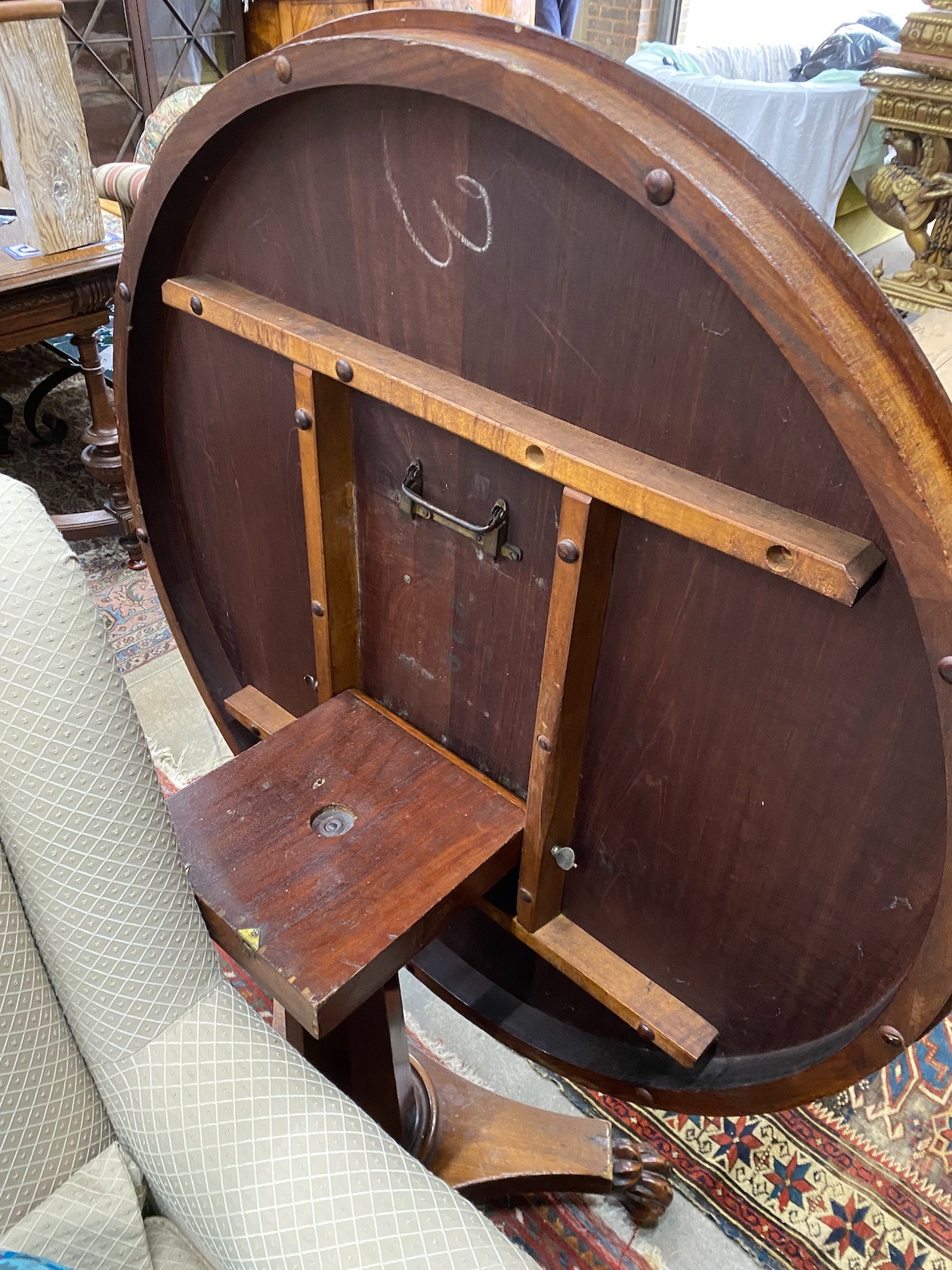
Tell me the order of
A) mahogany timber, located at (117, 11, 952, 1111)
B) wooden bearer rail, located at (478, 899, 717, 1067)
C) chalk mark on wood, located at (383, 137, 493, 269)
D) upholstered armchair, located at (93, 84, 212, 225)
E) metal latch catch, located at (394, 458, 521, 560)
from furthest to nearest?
upholstered armchair, located at (93, 84, 212, 225)
wooden bearer rail, located at (478, 899, 717, 1067)
metal latch catch, located at (394, 458, 521, 560)
chalk mark on wood, located at (383, 137, 493, 269)
mahogany timber, located at (117, 11, 952, 1111)

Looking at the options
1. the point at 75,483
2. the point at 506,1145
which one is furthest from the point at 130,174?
the point at 75,483

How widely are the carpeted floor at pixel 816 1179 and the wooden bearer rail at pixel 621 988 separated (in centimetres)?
59

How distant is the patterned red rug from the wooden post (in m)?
2.11

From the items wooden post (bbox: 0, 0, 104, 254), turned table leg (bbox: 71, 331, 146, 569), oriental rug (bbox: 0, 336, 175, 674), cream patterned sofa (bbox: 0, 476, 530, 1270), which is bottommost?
oriental rug (bbox: 0, 336, 175, 674)

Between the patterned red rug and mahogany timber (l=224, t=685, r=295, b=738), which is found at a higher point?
mahogany timber (l=224, t=685, r=295, b=738)

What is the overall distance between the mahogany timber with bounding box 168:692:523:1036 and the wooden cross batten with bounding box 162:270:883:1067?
75mm

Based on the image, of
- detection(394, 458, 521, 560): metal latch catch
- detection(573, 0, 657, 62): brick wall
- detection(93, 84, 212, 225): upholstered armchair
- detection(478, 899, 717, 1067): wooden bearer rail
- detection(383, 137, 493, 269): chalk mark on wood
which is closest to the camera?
detection(383, 137, 493, 269): chalk mark on wood

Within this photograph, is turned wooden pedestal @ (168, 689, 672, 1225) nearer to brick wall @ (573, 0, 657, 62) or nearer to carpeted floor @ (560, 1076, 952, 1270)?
carpeted floor @ (560, 1076, 952, 1270)

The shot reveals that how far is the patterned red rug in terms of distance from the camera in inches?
52.4

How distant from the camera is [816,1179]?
141 cm

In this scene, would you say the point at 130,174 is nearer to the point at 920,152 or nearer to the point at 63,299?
the point at 63,299

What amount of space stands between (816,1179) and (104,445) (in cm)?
230

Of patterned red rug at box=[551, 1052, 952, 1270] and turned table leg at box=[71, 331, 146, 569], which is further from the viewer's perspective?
turned table leg at box=[71, 331, 146, 569]

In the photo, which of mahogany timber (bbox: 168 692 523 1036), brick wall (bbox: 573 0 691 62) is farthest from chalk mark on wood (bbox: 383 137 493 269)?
brick wall (bbox: 573 0 691 62)
